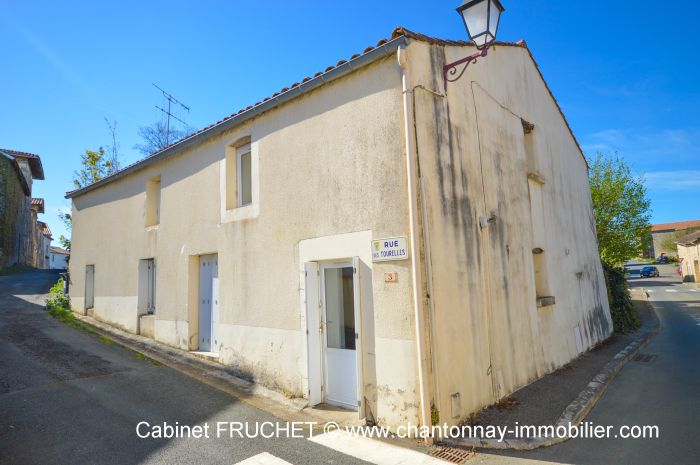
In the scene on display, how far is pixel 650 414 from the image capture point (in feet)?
19.4

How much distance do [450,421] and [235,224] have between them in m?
5.09

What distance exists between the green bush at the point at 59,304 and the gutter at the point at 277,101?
15.7 feet

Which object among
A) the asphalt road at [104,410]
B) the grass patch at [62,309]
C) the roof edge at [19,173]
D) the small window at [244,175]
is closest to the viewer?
the asphalt road at [104,410]

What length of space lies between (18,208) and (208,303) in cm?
2707

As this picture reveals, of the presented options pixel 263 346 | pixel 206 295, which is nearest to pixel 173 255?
pixel 206 295

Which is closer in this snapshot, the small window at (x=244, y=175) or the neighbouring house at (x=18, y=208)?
the small window at (x=244, y=175)

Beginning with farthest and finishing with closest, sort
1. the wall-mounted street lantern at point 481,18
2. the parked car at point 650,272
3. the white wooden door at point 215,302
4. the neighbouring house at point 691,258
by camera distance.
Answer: the parked car at point 650,272
the neighbouring house at point 691,258
the white wooden door at point 215,302
the wall-mounted street lantern at point 481,18

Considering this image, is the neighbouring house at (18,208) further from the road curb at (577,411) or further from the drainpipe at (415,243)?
the road curb at (577,411)

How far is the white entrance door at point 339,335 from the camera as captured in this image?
229 inches

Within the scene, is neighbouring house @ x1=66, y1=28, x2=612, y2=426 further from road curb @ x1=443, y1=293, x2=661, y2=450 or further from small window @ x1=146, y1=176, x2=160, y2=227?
road curb @ x1=443, y1=293, x2=661, y2=450

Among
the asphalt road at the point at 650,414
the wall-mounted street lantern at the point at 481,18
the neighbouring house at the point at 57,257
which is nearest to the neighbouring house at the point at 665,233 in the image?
the asphalt road at the point at 650,414

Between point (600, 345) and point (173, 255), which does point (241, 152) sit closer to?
point (173, 255)

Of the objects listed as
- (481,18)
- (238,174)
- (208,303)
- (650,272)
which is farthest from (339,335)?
(650,272)

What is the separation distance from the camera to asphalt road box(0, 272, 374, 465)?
14.4 ft
